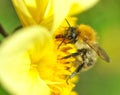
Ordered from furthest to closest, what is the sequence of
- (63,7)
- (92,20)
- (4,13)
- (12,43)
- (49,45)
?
(92,20) → (4,13) → (63,7) → (49,45) → (12,43)

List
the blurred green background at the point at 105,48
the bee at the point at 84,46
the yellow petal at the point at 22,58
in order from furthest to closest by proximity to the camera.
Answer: the blurred green background at the point at 105,48 < the bee at the point at 84,46 < the yellow petal at the point at 22,58

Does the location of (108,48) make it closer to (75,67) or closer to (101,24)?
(101,24)

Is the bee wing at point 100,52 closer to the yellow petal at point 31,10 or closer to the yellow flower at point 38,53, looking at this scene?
the yellow flower at point 38,53

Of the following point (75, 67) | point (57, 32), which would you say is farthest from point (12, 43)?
point (75, 67)

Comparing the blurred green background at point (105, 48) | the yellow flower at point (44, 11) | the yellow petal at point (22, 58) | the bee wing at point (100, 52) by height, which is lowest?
the blurred green background at point (105, 48)

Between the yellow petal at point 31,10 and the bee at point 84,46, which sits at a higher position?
the yellow petal at point 31,10

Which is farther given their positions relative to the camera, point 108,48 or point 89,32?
point 108,48

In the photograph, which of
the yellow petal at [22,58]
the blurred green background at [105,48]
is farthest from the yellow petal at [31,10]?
the blurred green background at [105,48]

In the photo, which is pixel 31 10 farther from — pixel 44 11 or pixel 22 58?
pixel 22 58
